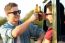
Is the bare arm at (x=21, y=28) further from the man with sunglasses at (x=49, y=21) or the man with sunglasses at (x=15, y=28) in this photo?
the man with sunglasses at (x=49, y=21)

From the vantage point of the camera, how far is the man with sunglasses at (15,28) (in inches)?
244

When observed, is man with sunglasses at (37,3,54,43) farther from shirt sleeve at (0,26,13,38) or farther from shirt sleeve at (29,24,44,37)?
shirt sleeve at (0,26,13,38)

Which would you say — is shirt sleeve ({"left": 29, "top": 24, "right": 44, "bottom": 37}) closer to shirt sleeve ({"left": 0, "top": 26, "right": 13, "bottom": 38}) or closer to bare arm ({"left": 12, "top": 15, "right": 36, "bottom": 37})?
bare arm ({"left": 12, "top": 15, "right": 36, "bottom": 37})

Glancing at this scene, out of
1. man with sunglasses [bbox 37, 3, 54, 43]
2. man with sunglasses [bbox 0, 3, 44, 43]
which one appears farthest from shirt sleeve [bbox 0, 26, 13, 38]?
man with sunglasses [bbox 37, 3, 54, 43]

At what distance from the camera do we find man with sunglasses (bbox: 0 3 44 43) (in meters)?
6.20

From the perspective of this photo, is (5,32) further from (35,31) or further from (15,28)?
(35,31)

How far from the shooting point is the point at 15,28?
6.22 metres

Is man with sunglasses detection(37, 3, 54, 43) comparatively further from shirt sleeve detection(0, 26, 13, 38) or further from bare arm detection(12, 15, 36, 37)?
shirt sleeve detection(0, 26, 13, 38)

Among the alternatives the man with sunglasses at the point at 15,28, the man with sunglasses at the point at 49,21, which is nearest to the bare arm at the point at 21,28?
the man with sunglasses at the point at 15,28

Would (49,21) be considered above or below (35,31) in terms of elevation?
above

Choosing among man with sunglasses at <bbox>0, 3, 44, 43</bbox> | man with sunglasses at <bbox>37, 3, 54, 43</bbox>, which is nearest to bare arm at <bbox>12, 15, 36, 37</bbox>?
man with sunglasses at <bbox>0, 3, 44, 43</bbox>

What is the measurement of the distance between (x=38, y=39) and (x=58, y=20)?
388mm

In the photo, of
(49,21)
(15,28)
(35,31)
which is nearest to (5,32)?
(15,28)

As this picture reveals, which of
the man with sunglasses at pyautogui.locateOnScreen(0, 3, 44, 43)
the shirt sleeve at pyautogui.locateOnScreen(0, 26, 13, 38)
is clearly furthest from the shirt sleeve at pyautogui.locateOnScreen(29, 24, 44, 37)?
the shirt sleeve at pyautogui.locateOnScreen(0, 26, 13, 38)
